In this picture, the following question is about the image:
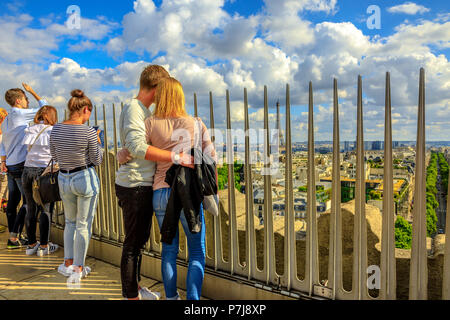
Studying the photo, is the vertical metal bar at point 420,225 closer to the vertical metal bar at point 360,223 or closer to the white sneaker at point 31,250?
the vertical metal bar at point 360,223

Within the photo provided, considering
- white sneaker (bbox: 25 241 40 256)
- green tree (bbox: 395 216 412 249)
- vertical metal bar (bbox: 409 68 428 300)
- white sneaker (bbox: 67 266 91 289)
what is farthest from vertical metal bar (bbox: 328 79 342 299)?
green tree (bbox: 395 216 412 249)

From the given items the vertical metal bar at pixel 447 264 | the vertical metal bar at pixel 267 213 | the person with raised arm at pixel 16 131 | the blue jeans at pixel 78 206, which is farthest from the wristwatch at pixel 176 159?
the person with raised arm at pixel 16 131

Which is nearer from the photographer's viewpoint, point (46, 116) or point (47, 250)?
point (46, 116)

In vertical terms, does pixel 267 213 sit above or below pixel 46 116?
below

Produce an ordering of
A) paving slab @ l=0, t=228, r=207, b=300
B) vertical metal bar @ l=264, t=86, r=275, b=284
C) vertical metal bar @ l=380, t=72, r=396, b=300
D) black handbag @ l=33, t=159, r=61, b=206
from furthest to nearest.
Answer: black handbag @ l=33, t=159, r=61, b=206, paving slab @ l=0, t=228, r=207, b=300, vertical metal bar @ l=264, t=86, r=275, b=284, vertical metal bar @ l=380, t=72, r=396, b=300

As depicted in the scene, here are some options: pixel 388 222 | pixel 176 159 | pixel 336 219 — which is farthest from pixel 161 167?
pixel 388 222

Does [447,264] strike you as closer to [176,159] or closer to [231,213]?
[231,213]

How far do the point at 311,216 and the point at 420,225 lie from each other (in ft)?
2.54

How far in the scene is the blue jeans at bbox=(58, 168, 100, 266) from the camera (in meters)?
→ 3.58

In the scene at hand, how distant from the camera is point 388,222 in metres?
2.40

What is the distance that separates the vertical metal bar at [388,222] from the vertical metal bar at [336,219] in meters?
0.32

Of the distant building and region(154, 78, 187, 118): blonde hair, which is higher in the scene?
region(154, 78, 187, 118): blonde hair

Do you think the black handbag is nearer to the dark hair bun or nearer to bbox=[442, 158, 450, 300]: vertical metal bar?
the dark hair bun

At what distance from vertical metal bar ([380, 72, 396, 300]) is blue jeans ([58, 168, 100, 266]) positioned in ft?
9.48
